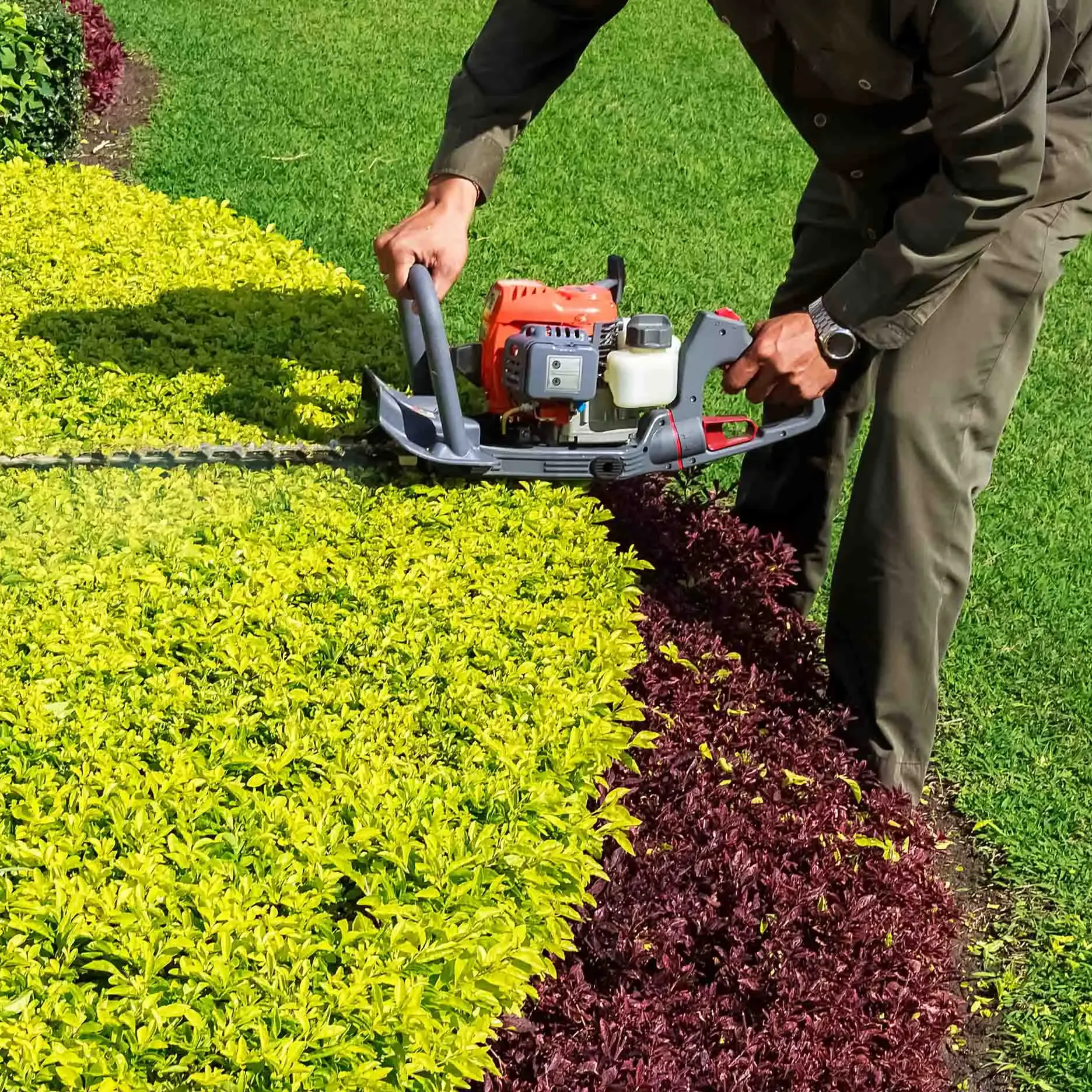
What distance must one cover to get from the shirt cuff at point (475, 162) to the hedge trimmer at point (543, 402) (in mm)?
353

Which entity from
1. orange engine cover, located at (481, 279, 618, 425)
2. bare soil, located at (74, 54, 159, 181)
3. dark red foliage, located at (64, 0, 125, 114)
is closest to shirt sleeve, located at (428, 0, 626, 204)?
orange engine cover, located at (481, 279, 618, 425)

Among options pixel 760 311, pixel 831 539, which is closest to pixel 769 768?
pixel 831 539

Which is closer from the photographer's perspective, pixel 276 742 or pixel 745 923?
pixel 276 742

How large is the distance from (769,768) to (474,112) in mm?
1664

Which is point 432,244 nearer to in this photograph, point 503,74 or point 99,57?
point 503,74

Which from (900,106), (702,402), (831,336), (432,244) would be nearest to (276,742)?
(432,244)

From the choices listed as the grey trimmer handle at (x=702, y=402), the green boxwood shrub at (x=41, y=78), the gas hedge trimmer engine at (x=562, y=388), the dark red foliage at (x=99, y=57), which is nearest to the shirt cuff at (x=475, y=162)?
the gas hedge trimmer engine at (x=562, y=388)

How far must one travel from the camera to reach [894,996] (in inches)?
91.0

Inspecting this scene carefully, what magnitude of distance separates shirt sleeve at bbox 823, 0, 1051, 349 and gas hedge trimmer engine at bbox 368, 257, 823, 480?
33 cm

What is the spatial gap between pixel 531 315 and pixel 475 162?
501 mm

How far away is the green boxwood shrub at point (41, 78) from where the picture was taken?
18.4 ft

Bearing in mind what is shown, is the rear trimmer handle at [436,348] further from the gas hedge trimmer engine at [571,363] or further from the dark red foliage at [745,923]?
the dark red foliage at [745,923]

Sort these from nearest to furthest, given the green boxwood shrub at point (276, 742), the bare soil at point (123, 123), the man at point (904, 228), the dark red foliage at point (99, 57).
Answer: the green boxwood shrub at point (276, 742), the man at point (904, 228), the bare soil at point (123, 123), the dark red foliage at point (99, 57)

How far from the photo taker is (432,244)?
2637 mm
